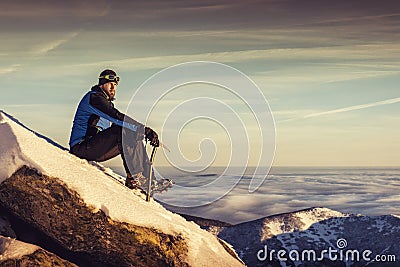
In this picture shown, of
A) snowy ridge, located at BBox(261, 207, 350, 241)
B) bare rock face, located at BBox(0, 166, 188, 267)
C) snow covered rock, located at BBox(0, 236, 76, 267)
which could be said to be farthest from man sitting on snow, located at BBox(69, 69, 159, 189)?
snowy ridge, located at BBox(261, 207, 350, 241)

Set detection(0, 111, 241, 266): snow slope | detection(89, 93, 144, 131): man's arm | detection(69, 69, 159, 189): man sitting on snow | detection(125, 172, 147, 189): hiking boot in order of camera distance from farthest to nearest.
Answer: detection(125, 172, 147, 189): hiking boot → detection(69, 69, 159, 189): man sitting on snow → detection(89, 93, 144, 131): man's arm → detection(0, 111, 241, 266): snow slope

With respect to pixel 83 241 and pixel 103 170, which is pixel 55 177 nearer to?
pixel 83 241

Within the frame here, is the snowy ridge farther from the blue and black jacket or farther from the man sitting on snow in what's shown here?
the blue and black jacket

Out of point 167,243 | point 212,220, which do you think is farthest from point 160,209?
point 212,220

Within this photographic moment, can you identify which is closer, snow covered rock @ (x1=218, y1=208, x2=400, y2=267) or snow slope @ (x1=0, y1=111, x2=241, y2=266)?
snow slope @ (x1=0, y1=111, x2=241, y2=266)

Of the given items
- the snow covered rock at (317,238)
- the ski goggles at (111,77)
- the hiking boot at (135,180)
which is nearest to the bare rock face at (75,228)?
the hiking boot at (135,180)

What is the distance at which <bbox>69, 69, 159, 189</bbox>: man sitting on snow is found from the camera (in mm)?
13273

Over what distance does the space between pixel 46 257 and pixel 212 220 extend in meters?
16.0

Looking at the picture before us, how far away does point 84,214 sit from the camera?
39.3ft

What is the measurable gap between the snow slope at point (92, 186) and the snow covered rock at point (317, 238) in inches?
758

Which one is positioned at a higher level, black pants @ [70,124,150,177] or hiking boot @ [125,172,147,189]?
black pants @ [70,124,150,177]

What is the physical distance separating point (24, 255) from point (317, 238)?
85.5 ft

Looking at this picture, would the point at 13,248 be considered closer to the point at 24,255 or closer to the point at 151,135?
the point at 24,255

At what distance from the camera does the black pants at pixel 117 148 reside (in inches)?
525
